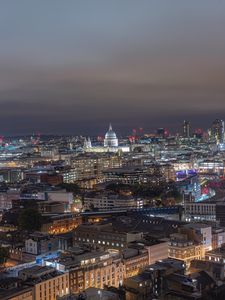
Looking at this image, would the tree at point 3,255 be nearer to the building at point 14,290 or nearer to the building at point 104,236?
the building at point 104,236

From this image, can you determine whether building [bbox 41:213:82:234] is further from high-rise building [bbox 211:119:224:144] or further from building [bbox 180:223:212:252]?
high-rise building [bbox 211:119:224:144]

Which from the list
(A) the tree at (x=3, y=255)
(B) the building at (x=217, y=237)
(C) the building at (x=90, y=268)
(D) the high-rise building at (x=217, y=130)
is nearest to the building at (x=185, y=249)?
(B) the building at (x=217, y=237)

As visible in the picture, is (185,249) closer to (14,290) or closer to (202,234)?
(202,234)

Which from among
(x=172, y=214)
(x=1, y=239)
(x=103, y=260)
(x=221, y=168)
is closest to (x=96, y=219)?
(x=172, y=214)

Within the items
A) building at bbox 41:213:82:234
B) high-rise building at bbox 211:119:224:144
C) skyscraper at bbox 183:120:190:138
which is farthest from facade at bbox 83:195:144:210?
skyscraper at bbox 183:120:190:138

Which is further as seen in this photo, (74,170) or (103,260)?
(74,170)

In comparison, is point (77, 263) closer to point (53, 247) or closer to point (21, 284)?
point (21, 284)

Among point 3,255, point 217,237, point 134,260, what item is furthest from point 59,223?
point 134,260
